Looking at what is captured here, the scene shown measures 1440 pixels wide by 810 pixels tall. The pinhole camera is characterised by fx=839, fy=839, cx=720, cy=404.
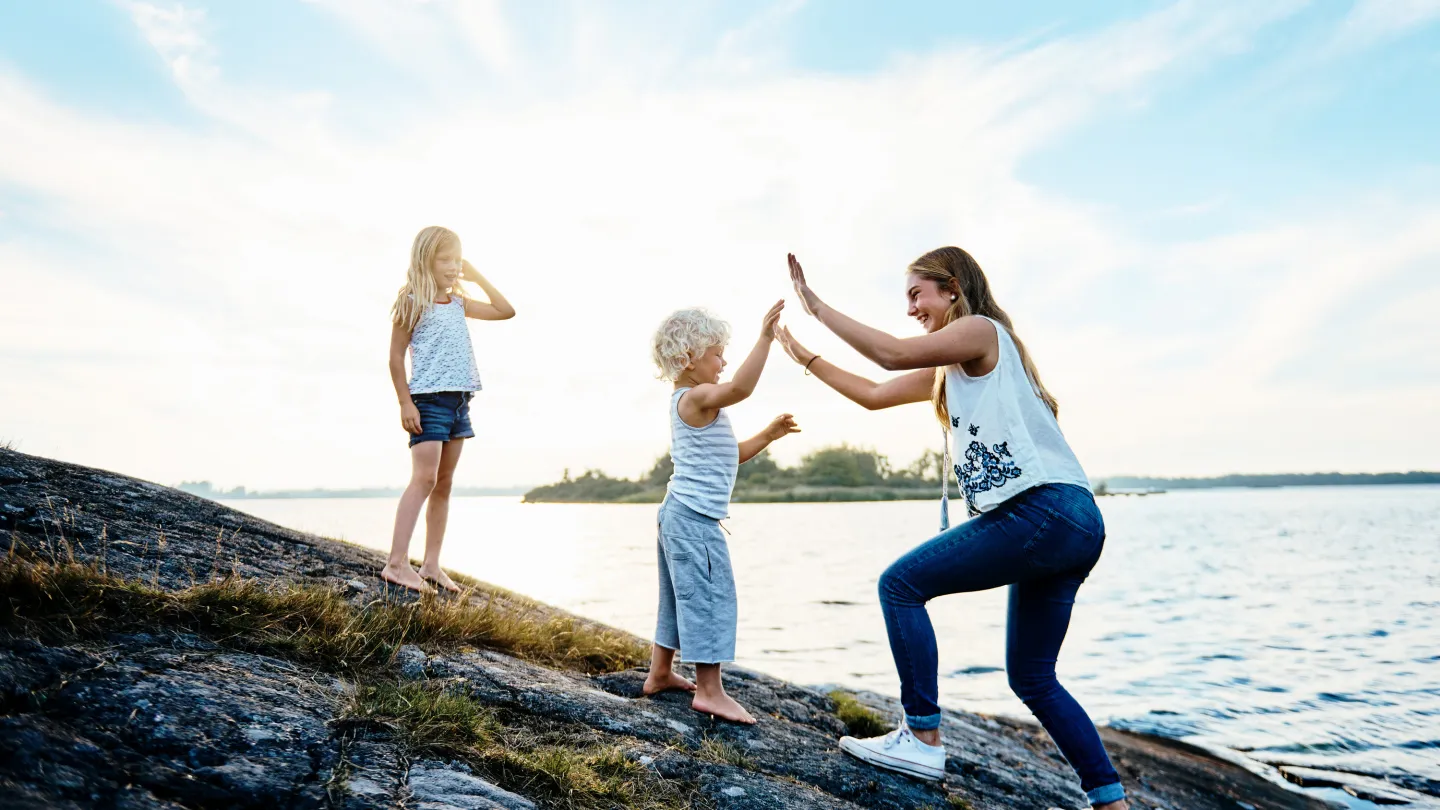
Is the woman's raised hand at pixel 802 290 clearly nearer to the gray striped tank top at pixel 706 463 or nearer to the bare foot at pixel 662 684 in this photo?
the gray striped tank top at pixel 706 463

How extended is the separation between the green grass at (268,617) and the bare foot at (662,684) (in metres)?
0.62

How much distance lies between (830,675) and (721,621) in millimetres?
5815

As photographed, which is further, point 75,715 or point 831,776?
point 831,776

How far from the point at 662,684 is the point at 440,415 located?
7.97ft

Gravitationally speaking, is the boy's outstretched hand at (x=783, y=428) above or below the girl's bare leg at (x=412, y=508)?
above

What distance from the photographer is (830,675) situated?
9.70 metres

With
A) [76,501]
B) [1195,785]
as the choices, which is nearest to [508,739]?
[76,501]

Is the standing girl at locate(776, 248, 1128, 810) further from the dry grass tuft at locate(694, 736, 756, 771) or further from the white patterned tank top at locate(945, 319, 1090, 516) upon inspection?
the dry grass tuft at locate(694, 736, 756, 771)

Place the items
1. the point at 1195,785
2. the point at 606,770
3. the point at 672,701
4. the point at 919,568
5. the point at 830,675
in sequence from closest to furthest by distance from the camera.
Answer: the point at 606,770 → the point at 919,568 → the point at 672,701 → the point at 1195,785 → the point at 830,675

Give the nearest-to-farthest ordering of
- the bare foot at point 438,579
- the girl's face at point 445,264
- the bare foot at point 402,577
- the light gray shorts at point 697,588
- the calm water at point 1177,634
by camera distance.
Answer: the light gray shorts at point 697,588, the bare foot at point 402,577, the bare foot at point 438,579, the girl's face at point 445,264, the calm water at point 1177,634

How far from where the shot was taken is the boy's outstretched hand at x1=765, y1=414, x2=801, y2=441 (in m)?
4.68

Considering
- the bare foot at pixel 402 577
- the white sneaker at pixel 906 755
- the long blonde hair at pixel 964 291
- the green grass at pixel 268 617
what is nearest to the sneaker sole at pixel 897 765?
the white sneaker at pixel 906 755

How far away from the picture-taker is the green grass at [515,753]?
297 cm

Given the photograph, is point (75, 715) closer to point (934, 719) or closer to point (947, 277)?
point (934, 719)
